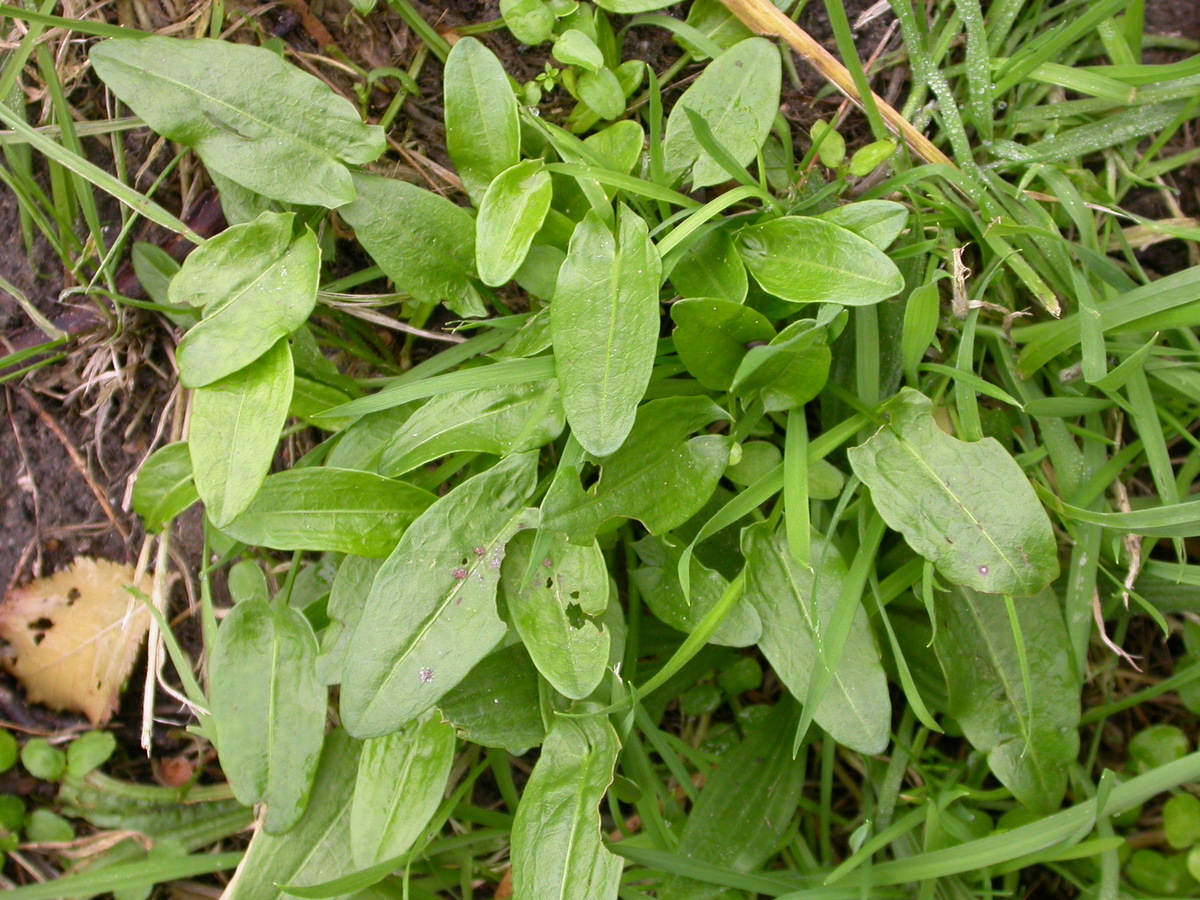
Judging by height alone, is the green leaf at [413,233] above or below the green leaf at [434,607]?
above

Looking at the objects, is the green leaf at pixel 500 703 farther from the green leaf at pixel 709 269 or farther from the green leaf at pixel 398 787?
the green leaf at pixel 709 269

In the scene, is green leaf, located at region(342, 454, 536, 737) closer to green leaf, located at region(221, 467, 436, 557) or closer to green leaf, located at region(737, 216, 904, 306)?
green leaf, located at region(221, 467, 436, 557)

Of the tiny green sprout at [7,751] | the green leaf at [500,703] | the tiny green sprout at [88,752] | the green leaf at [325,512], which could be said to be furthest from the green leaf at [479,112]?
the tiny green sprout at [7,751]

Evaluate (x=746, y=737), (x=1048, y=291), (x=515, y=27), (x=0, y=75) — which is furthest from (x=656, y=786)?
(x=0, y=75)

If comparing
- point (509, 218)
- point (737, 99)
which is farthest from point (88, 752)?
point (737, 99)

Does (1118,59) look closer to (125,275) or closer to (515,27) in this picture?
(515,27)

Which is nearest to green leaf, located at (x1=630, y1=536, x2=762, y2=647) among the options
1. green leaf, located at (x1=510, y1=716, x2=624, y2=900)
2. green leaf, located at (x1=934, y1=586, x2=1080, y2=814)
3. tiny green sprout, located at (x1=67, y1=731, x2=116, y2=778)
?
green leaf, located at (x1=510, y1=716, x2=624, y2=900)
